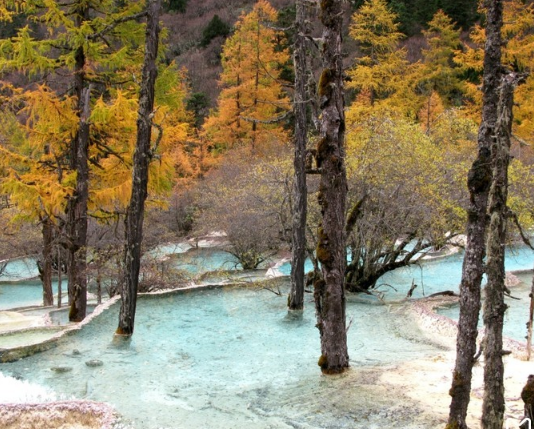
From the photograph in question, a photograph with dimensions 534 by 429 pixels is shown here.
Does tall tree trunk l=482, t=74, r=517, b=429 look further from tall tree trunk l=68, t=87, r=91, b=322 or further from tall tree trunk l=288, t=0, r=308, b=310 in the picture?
tall tree trunk l=68, t=87, r=91, b=322

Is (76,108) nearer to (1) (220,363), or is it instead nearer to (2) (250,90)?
(1) (220,363)

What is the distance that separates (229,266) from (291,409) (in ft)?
59.8

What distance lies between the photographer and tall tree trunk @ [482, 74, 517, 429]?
5906mm

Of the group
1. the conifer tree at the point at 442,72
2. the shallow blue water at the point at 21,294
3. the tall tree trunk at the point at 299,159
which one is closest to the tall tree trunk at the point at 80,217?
the tall tree trunk at the point at 299,159

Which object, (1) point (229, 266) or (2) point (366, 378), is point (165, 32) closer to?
(2) point (366, 378)

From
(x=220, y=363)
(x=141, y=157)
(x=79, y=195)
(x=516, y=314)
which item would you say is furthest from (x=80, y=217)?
Answer: (x=516, y=314)

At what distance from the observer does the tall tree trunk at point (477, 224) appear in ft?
20.2

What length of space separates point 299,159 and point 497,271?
8.30 metres

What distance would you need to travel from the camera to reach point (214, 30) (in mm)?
66688

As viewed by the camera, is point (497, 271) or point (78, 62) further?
point (78, 62)

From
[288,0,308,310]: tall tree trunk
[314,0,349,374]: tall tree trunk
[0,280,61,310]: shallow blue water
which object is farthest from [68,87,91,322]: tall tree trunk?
[0,280,61,310]: shallow blue water

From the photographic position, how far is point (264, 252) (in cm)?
2631

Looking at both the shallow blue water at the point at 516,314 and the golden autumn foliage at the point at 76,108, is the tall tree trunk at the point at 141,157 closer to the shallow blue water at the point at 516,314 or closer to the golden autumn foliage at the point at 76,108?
the golden autumn foliage at the point at 76,108

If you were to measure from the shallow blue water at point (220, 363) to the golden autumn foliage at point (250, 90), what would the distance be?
61.5 feet
